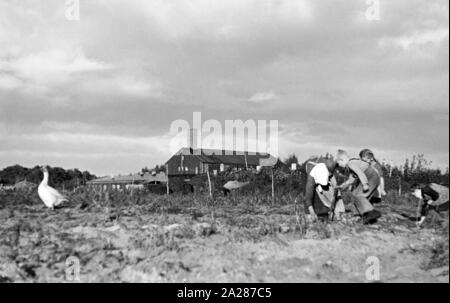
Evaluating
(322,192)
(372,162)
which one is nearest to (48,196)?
(322,192)

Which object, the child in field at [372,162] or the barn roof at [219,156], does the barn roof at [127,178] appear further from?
the child in field at [372,162]

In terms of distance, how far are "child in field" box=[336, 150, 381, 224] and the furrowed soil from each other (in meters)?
0.21

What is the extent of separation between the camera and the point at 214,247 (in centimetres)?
693

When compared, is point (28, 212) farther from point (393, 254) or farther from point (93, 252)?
point (393, 254)

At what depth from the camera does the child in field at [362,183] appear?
8.09m

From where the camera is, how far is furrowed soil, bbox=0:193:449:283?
20.0 ft

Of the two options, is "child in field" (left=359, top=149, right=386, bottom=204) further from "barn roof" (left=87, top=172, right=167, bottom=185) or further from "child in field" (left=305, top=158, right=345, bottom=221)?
"barn roof" (left=87, top=172, right=167, bottom=185)

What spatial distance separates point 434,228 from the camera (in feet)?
26.0

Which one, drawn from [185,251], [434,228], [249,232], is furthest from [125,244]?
[434,228]

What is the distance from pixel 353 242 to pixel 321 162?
1.87 m

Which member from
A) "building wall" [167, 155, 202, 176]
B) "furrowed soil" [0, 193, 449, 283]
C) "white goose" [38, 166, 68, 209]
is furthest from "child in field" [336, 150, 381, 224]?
"building wall" [167, 155, 202, 176]

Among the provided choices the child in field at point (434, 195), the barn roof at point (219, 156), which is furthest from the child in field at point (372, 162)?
the barn roof at point (219, 156)

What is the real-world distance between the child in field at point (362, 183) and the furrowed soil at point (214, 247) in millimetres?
215

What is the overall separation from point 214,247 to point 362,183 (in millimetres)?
2672
